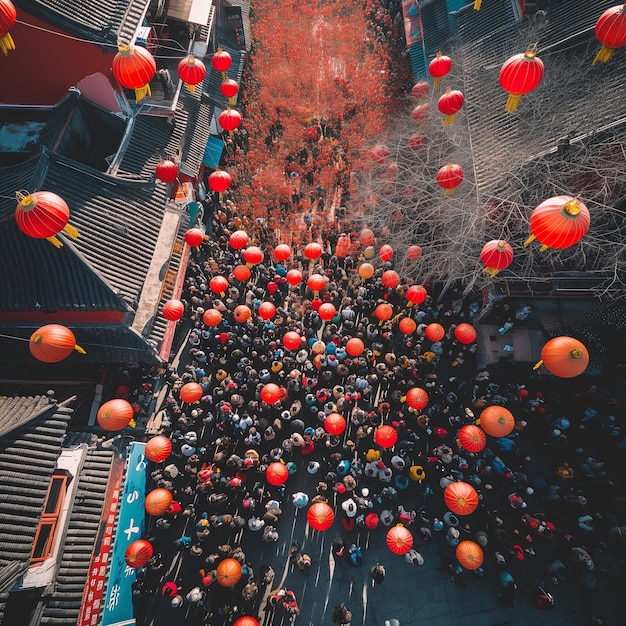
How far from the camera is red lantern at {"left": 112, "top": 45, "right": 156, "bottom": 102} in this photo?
1105cm

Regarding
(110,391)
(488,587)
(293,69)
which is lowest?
(488,587)

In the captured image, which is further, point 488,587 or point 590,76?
point 590,76

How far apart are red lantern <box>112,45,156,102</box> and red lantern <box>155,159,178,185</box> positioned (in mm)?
2863

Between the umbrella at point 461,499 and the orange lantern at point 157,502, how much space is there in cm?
813

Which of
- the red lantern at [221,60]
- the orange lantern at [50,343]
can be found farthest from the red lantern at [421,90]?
the orange lantern at [50,343]

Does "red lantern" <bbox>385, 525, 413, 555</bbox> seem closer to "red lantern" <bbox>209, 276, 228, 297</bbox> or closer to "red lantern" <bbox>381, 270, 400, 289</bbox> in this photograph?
"red lantern" <bbox>381, 270, 400, 289</bbox>

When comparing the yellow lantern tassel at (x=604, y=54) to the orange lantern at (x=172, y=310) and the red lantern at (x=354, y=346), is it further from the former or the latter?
the orange lantern at (x=172, y=310)

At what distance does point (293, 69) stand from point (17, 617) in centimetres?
2717

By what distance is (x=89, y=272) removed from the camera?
11023mm

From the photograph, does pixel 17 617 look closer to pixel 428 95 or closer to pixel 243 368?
pixel 243 368

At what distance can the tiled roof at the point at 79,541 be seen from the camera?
8.57 metres

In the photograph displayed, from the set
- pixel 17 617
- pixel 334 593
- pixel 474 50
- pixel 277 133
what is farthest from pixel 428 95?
pixel 17 617

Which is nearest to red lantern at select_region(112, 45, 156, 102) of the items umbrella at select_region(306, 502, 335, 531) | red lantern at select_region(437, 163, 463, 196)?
red lantern at select_region(437, 163, 463, 196)

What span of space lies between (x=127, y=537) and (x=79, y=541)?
80.4 inches
